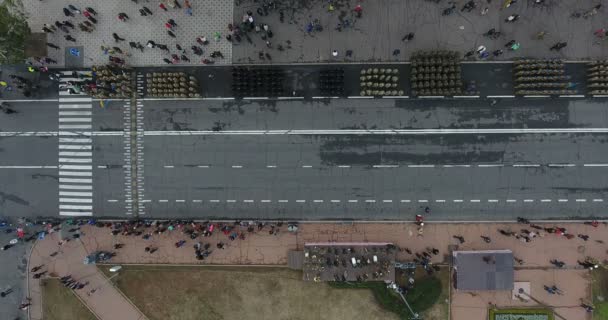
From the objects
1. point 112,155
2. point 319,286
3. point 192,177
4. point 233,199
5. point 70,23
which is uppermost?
Result: point 70,23

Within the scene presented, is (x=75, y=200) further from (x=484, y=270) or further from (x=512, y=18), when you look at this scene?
(x=512, y=18)

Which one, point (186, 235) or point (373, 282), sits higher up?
point (186, 235)

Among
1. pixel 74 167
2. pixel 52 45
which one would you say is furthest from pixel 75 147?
pixel 52 45

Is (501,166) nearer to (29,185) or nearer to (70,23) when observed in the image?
(70,23)

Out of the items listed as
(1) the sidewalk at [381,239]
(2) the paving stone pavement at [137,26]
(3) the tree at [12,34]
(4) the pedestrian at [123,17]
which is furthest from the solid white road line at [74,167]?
(4) the pedestrian at [123,17]

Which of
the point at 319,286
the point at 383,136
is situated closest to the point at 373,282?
the point at 319,286

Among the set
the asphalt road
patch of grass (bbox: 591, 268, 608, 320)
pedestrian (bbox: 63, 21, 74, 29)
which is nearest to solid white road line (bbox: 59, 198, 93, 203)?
the asphalt road
